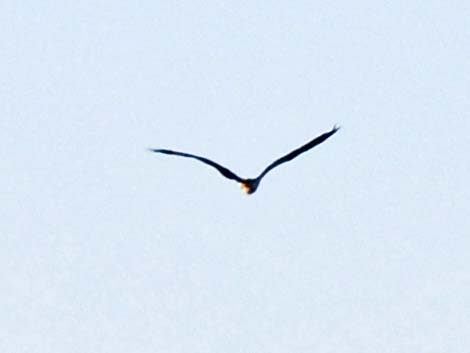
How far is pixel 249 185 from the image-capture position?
38031mm

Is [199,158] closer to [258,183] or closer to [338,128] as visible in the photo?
[258,183]

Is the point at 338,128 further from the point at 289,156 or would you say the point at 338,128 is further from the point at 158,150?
the point at 158,150

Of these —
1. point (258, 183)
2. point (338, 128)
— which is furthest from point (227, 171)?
point (338, 128)

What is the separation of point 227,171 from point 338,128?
3774 mm

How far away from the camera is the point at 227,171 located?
3825cm

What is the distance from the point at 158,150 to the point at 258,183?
335cm

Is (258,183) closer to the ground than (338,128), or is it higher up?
closer to the ground

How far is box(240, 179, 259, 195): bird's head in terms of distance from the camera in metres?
37.8

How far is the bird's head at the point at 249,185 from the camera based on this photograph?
3775 cm

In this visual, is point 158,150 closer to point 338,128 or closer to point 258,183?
point 258,183

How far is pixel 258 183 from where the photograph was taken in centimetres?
3825

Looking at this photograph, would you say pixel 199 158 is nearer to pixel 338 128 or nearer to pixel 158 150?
pixel 158 150

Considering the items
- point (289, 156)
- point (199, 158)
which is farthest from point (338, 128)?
point (199, 158)

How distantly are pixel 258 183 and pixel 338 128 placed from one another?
3.08 m
